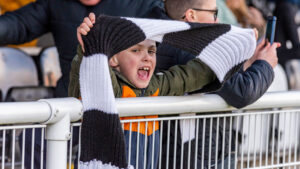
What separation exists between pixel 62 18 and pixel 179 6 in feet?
2.88

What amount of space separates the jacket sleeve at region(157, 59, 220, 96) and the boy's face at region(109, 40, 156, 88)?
0.53ft

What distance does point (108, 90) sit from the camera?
6.36 feet

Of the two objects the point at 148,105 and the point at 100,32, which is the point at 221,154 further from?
the point at 100,32

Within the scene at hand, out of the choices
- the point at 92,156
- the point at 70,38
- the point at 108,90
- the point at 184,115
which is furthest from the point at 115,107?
the point at 70,38

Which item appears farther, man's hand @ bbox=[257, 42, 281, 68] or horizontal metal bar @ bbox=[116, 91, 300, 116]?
man's hand @ bbox=[257, 42, 281, 68]

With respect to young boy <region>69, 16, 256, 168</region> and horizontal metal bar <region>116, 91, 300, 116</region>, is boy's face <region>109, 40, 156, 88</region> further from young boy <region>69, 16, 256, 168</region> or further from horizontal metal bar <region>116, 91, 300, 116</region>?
horizontal metal bar <region>116, 91, 300, 116</region>

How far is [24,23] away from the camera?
3.45 meters

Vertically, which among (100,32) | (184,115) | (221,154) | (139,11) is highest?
(139,11)

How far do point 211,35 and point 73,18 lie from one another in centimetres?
136

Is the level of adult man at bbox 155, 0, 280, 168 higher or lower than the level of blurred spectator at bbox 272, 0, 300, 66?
lower

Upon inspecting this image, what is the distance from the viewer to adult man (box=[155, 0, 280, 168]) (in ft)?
7.95

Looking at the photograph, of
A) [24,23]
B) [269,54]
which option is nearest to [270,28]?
[269,54]

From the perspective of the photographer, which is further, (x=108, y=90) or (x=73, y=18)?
(x=73, y=18)

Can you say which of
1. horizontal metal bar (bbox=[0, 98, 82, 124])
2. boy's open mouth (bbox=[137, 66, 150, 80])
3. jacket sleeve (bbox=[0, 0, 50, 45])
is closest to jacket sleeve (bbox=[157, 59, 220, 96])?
boy's open mouth (bbox=[137, 66, 150, 80])
